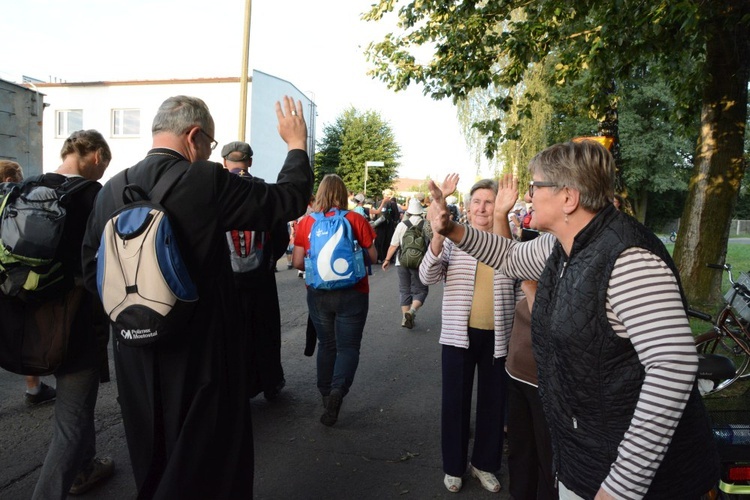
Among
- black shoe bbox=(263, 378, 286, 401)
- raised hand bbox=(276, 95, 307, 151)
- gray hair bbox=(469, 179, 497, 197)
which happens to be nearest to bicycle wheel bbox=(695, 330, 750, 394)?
gray hair bbox=(469, 179, 497, 197)

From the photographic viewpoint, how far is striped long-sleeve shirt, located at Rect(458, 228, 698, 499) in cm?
161

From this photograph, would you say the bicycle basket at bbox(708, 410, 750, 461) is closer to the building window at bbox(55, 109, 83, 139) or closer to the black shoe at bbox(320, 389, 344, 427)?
the black shoe at bbox(320, 389, 344, 427)

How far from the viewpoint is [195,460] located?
2.25 m

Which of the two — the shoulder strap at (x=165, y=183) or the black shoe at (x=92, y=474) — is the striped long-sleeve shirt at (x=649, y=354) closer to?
the shoulder strap at (x=165, y=183)

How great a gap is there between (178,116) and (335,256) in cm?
236

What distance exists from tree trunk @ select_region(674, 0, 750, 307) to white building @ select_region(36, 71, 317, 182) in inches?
877

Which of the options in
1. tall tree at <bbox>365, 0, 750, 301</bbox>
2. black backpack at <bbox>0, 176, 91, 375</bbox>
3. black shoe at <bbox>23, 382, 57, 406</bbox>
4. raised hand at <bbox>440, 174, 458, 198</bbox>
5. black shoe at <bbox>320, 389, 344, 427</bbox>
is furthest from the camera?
tall tree at <bbox>365, 0, 750, 301</bbox>

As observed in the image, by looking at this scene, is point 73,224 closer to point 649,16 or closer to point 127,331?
point 127,331

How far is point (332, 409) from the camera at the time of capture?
4.66 meters

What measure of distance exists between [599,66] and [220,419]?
7783mm

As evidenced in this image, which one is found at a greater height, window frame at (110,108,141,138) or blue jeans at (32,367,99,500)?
window frame at (110,108,141,138)

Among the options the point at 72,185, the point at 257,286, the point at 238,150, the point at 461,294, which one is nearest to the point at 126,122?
the point at 238,150

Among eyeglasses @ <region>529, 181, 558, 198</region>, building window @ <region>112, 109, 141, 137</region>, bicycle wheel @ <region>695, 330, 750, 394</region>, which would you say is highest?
building window @ <region>112, 109, 141, 137</region>

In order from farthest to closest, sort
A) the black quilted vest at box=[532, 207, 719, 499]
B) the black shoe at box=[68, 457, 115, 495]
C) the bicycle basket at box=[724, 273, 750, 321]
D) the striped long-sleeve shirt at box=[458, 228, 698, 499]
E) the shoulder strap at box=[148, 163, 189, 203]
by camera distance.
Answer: the bicycle basket at box=[724, 273, 750, 321] → the black shoe at box=[68, 457, 115, 495] → the shoulder strap at box=[148, 163, 189, 203] → the black quilted vest at box=[532, 207, 719, 499] → the striped long-sleeve shirt at box=[458, 228, 698, 499]
